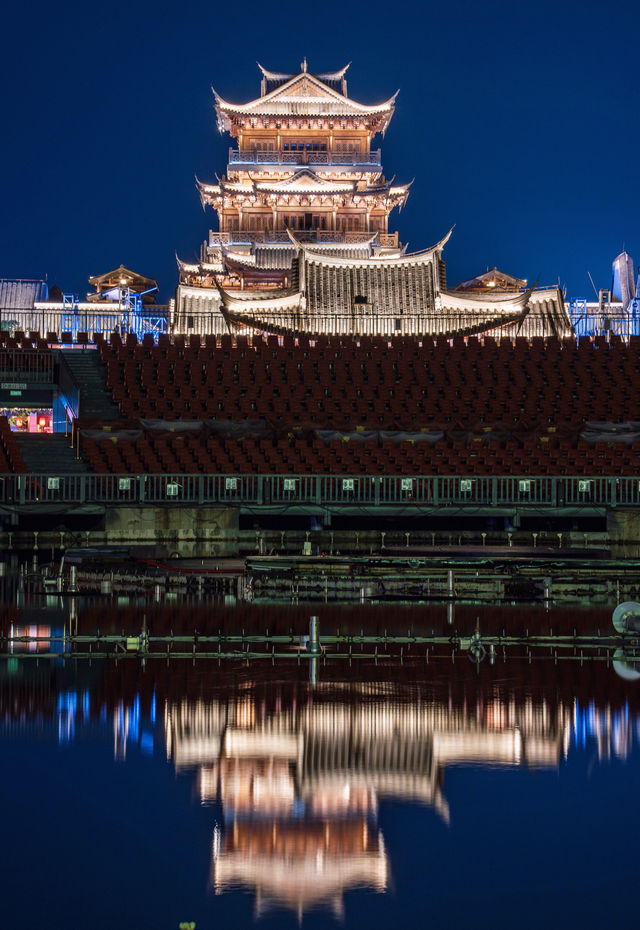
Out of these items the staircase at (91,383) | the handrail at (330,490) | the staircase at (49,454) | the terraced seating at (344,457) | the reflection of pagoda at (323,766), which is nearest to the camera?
the reflection of pagoda at (323,766)

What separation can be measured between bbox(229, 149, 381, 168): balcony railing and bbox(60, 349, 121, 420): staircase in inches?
1258

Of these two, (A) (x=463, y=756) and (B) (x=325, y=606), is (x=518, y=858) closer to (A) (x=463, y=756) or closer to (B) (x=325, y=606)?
(A) (x=463, y=756)

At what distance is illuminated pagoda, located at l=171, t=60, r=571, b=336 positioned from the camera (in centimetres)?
4478

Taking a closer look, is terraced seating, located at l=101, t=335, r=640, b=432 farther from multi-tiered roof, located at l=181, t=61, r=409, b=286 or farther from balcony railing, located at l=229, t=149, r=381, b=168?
balcony railing, located at l=229, t=149, r=381, b=168

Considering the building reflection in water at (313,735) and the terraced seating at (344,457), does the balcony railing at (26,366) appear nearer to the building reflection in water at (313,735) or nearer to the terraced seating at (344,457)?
the terraced seating at (344,457)

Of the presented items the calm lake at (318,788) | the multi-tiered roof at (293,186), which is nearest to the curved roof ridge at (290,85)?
the multi-tiered roof at (293,186)

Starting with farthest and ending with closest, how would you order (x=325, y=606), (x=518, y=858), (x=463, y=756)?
(x=325, y=606)
(x=463, y=756)
(x=518, y=858)

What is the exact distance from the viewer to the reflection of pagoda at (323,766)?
528cm

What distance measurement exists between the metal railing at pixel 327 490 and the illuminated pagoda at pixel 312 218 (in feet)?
61.9

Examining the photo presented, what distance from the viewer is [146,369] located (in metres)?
33.8

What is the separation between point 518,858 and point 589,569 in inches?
570

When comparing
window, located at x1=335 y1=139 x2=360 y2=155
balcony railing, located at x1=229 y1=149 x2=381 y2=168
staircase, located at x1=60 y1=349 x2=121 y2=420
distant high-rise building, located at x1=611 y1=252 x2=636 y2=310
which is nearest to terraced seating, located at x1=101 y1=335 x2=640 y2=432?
staircase, located at x1=60 y1=349 x2=121 y2=420

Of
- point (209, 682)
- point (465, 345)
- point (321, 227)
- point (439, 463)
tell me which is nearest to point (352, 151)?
point (321, 227)

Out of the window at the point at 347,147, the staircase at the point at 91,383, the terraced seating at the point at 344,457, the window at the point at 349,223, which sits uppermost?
the window at the point at 347,147
